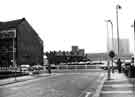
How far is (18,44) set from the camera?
2972 inches

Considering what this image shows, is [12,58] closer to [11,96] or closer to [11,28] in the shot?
[11,28]

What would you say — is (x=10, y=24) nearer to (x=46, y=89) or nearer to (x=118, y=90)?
(x=46, y=89)

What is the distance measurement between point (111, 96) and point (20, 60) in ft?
210

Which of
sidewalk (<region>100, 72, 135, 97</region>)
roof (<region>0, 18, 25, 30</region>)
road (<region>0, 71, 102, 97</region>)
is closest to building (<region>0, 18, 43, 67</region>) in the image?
roof (<region>0, 18, 25, 30</region>)

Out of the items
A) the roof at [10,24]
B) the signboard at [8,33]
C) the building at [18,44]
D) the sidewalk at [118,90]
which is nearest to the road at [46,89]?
the sidewalk at [118,90]

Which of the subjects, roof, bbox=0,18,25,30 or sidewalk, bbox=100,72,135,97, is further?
roof, bbox=0,18,25,30

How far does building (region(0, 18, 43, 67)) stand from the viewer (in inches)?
2913

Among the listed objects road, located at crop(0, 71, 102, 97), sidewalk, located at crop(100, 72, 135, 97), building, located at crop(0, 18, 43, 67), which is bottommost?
road, located at crop(0, 71, 102, 97)

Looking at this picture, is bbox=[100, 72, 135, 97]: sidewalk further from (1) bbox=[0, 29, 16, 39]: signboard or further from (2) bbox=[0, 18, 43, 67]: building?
(1) bbox=[0, 29, 16, 39]: signboard

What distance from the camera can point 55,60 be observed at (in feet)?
354

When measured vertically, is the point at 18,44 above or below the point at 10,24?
below

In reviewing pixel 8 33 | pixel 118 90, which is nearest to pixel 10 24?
pixel 8 33

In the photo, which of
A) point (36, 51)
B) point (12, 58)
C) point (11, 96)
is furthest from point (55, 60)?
point (11, 96)

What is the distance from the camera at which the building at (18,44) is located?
7400cm
